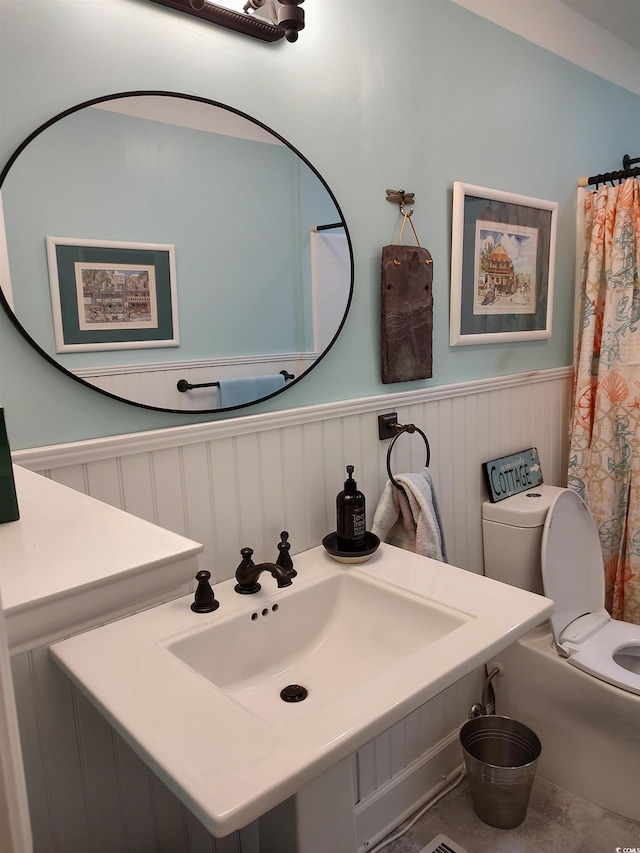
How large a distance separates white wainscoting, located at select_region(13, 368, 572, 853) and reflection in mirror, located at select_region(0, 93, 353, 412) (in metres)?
0.14

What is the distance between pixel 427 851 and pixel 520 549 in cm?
90

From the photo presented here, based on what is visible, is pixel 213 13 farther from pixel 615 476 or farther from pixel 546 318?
pixel 615 476

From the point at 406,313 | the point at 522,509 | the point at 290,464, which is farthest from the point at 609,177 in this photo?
the point at 290,464

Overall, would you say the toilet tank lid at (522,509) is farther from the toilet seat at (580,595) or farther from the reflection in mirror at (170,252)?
the reflection in mirror at (170,252)

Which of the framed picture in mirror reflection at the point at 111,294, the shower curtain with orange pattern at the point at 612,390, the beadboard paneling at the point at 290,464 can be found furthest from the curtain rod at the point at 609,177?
the framed picture in mirror reflection at the point at 111,294

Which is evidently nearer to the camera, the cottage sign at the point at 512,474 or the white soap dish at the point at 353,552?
the white soap dish at the point at 353,552

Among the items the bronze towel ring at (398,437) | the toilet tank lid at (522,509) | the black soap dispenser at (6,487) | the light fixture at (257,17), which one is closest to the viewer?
the black soap dispenser at (6,487)

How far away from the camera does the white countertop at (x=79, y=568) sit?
517mm

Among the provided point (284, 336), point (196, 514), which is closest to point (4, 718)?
point (196, 514)

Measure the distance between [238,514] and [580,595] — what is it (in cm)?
128

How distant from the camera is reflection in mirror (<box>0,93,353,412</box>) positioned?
1110 mm

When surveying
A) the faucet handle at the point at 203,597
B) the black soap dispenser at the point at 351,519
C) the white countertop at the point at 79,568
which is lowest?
the faucet handle at the point at 203,597

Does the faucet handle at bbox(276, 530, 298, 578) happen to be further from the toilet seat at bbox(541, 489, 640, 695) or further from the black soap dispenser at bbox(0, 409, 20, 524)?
the toilet seat at bbox(541, 489, 640, 695)

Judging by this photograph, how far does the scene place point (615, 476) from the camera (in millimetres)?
2262
